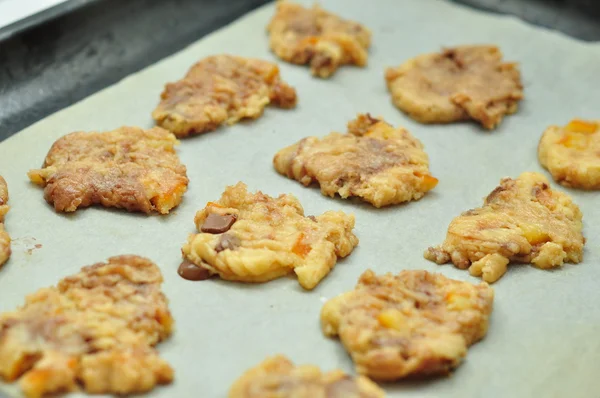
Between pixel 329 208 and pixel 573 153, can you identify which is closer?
pixel 329 208

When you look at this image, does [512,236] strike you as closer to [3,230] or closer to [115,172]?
[115,172]

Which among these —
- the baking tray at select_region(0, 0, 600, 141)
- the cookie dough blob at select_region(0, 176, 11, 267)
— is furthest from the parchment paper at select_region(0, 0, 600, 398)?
the baking tray at select_region(0, 0, 600, 141)

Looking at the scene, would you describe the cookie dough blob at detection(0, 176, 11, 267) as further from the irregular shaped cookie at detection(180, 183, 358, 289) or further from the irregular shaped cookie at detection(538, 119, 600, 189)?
the irregular shaped cookie at detection(538, 119, 600, 189)

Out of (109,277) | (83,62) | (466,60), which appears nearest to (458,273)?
(109,277)

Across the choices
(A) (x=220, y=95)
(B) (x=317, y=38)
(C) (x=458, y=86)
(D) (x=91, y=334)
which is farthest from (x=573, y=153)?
(D) (x=91, y=334)

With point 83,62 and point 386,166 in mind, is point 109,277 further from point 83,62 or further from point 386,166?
point 83,62
